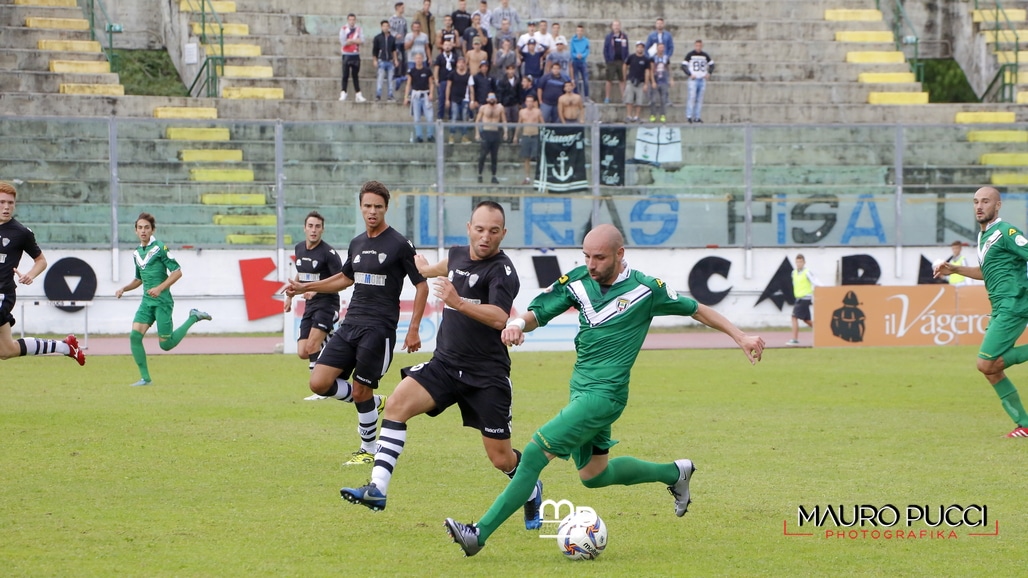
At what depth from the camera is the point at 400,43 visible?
31.6m

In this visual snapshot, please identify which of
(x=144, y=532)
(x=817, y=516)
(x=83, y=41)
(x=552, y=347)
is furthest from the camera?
(x=83, y=41)

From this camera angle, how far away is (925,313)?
2472cm

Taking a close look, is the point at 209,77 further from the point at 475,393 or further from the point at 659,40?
the point at 475,393

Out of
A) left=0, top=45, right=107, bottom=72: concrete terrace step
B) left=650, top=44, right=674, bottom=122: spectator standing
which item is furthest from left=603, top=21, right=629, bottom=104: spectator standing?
left=0, top=45, right=107, bottom=72: concrete terrace step

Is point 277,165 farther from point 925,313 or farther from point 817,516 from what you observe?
point 817,516

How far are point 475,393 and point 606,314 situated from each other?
3.94 ft

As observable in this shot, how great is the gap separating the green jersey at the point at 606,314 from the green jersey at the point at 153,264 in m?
11.0

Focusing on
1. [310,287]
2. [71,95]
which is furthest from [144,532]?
[71,95]

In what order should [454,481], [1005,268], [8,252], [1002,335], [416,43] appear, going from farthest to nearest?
1. [416,43]
2. [8,252]
3. [1005,268]
4. [1002,335]
5. [454,481]

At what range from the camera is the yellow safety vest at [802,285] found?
2606cm

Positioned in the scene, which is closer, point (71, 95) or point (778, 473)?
point (778, 473)

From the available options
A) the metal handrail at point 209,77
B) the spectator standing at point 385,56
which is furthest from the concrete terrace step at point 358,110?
the metal handrail at point 209,77

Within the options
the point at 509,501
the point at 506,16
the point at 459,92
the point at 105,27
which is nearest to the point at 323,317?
the point at 509,501

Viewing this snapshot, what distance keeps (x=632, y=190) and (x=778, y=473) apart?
1880 centimetres
